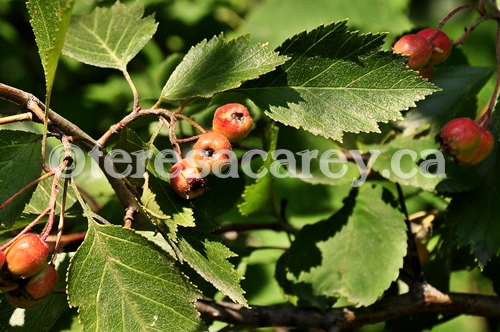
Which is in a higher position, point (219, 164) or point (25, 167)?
point (219, 164)

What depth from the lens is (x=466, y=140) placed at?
1441 millimetres

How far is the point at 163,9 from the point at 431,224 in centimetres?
162

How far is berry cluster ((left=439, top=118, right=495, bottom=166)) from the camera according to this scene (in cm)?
144

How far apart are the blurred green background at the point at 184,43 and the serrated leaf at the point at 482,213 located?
0.54 m

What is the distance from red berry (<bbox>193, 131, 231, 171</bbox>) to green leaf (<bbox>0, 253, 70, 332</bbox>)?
432 millimetres

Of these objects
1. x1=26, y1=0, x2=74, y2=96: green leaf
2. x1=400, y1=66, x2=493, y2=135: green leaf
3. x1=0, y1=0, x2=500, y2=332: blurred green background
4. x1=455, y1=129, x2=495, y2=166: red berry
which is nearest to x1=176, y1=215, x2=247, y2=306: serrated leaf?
x1=26, y1=0, x2=74, y2=96: green leaf

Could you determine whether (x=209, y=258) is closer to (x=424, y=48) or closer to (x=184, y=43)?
(x=424, y=48)

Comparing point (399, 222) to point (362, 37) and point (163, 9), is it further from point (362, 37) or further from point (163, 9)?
point (163, 9)

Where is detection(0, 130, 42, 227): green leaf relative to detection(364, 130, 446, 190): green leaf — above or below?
below

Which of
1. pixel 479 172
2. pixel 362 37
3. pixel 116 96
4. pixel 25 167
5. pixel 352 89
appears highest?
pixel 362 37

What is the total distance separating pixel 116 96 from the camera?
8.86 feet

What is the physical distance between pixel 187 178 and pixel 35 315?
0.46 meters

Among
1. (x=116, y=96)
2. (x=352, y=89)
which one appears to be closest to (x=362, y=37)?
(x=352, y=89)

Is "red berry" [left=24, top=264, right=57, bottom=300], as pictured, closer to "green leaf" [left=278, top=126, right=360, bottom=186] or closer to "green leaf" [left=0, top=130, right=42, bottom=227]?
"green leaf" [left=0, top=130, right=42, bottom=227]
